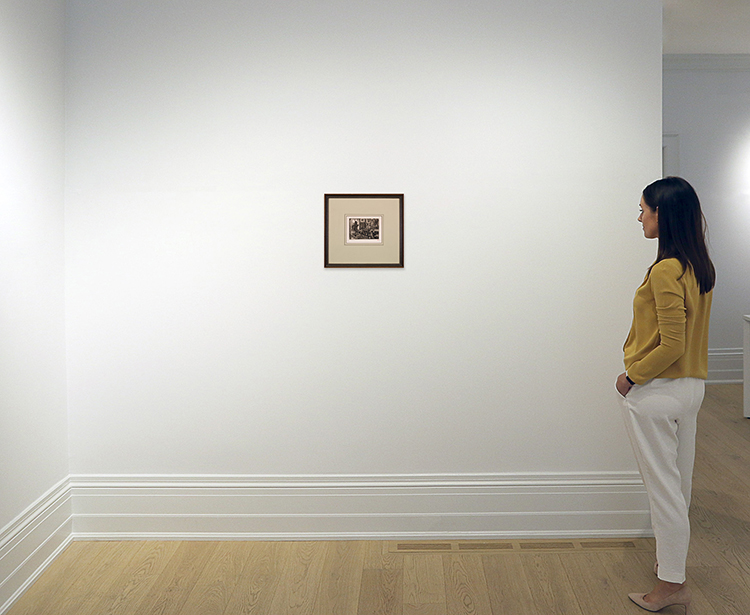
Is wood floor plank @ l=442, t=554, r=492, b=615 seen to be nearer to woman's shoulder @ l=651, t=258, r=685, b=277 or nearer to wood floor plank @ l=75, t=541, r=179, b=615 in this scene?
wood floor plank @ l=75, t=541, r=179, b=615

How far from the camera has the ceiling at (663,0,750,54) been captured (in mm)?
3542

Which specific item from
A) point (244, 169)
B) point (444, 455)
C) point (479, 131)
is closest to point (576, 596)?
point (444, 455)

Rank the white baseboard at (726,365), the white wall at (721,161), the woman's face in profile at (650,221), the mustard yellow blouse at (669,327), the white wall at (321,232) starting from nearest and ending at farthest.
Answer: the mustard yellow blouse at (669,327)
the woman's face in profile at (650,221)
the white wall at (321,232)
the white wall at (721,161)
the white baseboard at (726,365)

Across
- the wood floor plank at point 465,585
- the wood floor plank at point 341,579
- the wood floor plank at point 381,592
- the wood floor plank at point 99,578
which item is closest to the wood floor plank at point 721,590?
the wood floor plank at point 465,585

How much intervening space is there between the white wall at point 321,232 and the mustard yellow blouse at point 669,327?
63 centimetres

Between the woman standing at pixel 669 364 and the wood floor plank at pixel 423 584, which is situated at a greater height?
the woman standing at pixel 669 364

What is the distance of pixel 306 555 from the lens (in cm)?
276

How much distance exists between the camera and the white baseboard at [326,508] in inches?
114

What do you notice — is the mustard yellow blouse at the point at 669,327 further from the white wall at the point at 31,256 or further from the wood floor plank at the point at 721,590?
the white wall at the point at 31,256

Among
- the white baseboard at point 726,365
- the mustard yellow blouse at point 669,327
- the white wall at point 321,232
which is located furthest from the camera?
the white baseboard at point 726,365

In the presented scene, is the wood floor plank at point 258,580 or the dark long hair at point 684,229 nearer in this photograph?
the dark long hair at point 684,229

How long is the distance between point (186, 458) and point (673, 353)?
2.19 metres

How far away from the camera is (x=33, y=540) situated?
258 centimetres

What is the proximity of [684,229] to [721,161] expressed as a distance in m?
4.55
